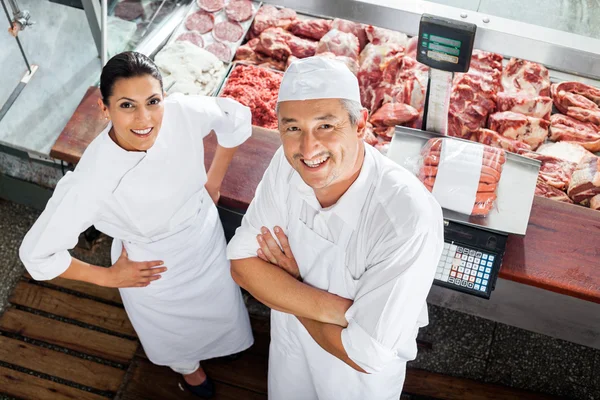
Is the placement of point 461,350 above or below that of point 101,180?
below

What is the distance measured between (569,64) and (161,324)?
70.1 inches

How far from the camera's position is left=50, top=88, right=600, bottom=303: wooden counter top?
2352mm

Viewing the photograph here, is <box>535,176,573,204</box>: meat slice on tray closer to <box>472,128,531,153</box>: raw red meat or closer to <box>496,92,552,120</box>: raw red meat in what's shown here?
<box>472,128,531,153</box>: raw red meat

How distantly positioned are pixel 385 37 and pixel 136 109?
160 cm

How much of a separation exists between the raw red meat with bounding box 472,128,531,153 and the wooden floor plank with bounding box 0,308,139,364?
189 cm

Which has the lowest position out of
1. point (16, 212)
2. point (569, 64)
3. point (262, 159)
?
point (16, 212)

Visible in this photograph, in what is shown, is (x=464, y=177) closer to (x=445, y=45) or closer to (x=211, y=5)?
(x=445, y=45)

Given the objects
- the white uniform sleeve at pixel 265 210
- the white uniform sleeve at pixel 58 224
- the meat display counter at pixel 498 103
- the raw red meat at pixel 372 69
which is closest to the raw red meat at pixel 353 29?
the meat display counter at pixel 498 103

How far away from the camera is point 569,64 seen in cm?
213

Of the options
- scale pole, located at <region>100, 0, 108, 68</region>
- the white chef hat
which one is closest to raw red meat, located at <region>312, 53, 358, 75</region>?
scale pole, located at <region>100, 0, 108, 68</region>

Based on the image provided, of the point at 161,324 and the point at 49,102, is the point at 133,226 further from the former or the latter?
the point at 49,102

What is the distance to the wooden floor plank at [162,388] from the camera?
2.95 meters

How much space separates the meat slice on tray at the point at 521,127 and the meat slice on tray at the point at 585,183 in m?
0.23

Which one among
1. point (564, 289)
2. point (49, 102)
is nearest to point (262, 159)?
point (49, 102)
